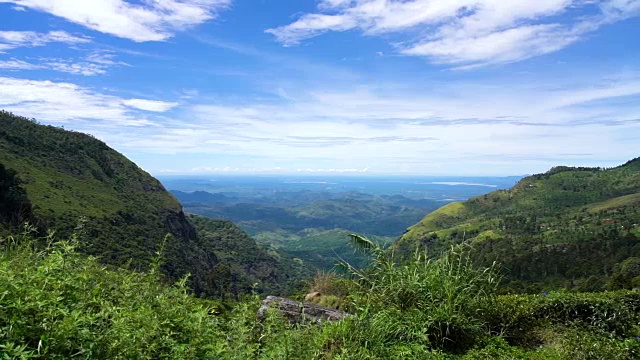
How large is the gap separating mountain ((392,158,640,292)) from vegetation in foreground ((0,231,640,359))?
15.1 ft

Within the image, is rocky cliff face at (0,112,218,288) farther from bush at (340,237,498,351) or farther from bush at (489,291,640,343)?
bush at (489,291,640,343)

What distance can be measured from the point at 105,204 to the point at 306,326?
7695cm

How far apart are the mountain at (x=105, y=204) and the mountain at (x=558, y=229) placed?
36169 mm

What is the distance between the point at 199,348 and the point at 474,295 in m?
4.61

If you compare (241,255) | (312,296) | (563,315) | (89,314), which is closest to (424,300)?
(563,315)

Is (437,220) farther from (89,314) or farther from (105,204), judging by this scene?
(89,314)

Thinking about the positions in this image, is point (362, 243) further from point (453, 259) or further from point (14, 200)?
point (14, 200)

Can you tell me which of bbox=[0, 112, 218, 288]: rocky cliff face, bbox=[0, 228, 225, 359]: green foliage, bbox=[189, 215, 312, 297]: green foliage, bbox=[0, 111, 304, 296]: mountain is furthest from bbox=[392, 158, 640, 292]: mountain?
bbox=[0, 112, 218, 288]: rocky cliff face

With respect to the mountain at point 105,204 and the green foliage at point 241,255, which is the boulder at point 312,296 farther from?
the green foliage at point 241,255

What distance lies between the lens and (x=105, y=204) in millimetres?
72062

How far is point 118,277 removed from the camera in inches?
184

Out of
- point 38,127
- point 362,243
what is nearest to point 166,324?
point 362,243

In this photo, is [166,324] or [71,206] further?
[71,206]

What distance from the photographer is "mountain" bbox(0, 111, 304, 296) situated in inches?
1922
